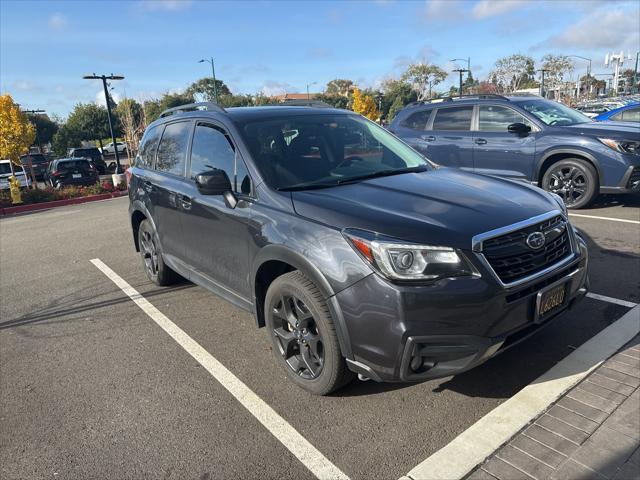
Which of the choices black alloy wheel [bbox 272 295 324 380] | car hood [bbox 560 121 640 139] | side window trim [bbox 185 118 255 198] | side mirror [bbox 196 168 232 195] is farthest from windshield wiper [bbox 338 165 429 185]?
car hood [bbox 560 121 640 139]

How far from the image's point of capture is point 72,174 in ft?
65.1

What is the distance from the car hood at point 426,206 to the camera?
264cm

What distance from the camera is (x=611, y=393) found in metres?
2.92

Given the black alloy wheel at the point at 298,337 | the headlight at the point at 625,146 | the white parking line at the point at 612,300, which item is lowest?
the white parking line at the point at 612,300

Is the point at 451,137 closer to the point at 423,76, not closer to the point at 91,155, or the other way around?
the point at 91,155

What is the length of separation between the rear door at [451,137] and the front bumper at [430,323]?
645 cm

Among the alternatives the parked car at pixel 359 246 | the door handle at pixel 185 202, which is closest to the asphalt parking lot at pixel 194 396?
the parked car at pixel 359 246

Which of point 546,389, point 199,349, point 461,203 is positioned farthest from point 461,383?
point 199,349

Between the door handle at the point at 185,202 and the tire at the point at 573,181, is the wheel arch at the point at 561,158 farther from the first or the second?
the door handle at the point at 185,202

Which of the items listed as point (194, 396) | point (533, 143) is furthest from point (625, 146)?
point (194, 396)

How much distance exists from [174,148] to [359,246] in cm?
275

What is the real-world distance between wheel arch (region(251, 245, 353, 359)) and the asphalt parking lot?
20.1 inches

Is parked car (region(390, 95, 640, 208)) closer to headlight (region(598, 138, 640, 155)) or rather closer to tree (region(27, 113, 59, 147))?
headlight (region(598, 138, 640, 155))

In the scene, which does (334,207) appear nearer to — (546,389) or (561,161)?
(546,389)
